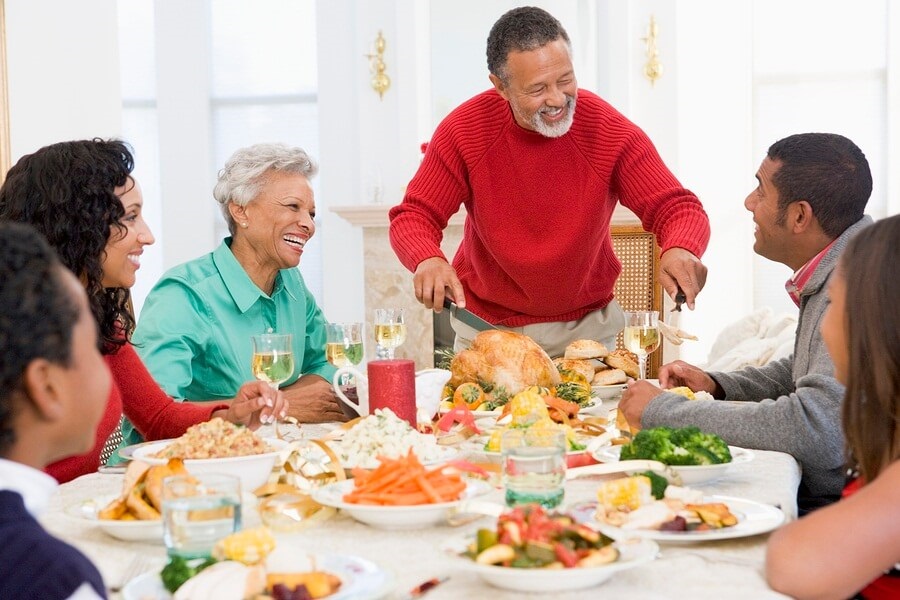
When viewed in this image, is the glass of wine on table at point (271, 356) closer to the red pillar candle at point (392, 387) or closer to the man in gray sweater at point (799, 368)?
the red pillar candle at point (392, 387)

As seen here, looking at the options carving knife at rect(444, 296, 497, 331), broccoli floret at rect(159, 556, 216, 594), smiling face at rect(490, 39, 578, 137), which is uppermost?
smiling face at rect(490, 39, 578, 137)

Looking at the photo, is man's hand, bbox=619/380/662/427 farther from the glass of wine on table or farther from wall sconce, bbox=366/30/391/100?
wall sconce, bbox=366/30/391/100

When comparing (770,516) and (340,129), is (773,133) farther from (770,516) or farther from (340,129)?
(770,516)

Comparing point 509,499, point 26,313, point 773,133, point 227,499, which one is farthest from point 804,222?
point 773,133

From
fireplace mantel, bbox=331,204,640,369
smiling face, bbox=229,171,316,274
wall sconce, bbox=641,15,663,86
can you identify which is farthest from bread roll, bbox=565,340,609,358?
wall sconce, bbox=641,15,663,86

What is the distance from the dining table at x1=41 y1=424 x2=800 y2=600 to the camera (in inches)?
45.6

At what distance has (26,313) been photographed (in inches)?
37.2

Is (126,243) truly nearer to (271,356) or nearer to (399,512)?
(271,356)

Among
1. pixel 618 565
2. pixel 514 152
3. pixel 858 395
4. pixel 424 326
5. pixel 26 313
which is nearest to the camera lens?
pixel 26 313

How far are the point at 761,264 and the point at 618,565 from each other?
218 inches

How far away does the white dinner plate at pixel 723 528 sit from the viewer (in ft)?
4.25

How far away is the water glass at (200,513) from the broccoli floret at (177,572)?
4 cm

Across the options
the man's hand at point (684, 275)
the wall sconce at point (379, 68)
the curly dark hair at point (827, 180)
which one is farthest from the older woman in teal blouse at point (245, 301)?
the wall sconce at point (379, 68)

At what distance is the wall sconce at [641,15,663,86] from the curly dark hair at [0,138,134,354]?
14.1ft
